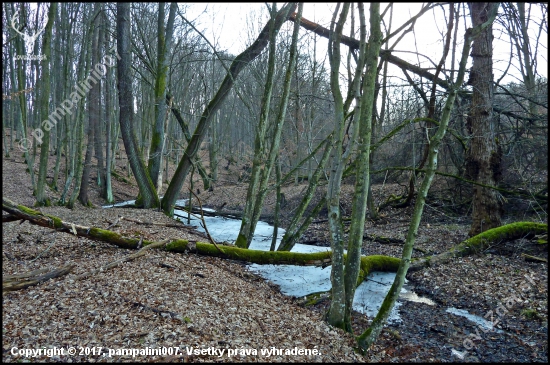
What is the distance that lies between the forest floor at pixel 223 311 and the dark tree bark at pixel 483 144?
3.37ft

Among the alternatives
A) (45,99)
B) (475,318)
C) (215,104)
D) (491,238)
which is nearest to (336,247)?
(475,318)

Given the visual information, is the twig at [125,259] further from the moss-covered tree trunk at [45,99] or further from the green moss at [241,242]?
the moss-covered tree trunk at [45,99]

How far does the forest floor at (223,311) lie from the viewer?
3.82 m

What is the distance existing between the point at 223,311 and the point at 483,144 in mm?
7210

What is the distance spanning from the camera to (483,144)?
8656 millimetres

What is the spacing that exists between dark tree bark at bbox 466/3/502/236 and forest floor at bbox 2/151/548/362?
103 centimetres

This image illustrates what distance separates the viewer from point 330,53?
16.6ft

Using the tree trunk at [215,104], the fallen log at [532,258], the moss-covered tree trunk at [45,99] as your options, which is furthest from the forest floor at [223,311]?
the moss-covered tree trunk at [45,99]

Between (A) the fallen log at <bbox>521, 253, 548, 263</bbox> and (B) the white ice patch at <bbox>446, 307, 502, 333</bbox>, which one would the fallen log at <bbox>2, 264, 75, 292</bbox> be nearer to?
(B) the white ice patch at <bbox>446, 307, 502, 333</bbox>

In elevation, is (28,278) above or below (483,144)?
below

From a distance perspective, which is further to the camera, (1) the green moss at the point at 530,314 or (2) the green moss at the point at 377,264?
(2) the green moss at the point at 377,264

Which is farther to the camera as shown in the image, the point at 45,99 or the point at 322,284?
the point at 45,99

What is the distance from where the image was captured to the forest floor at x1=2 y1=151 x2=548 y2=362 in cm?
382

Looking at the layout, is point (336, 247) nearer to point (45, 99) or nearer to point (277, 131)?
point (277, 131)
